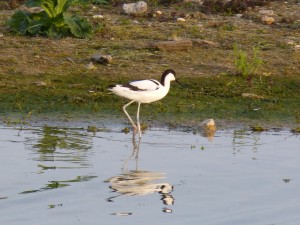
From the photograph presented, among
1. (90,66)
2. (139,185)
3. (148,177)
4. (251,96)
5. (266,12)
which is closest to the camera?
(139,185)

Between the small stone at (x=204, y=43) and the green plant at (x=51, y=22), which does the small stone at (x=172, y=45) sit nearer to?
the small stone at (x=204, y=43)

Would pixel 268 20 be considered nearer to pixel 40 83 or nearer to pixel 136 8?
pixel 136 8

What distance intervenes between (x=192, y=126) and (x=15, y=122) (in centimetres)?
230

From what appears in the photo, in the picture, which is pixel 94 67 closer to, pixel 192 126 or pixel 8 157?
pixel 192 126

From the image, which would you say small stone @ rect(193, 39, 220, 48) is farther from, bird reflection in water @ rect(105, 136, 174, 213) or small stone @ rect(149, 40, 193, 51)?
bird reflection in water @ rect(105, 136, 174, 213)

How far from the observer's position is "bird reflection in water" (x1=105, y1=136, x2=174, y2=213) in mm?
10087

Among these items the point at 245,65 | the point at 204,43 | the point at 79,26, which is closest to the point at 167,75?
the point at 245,65

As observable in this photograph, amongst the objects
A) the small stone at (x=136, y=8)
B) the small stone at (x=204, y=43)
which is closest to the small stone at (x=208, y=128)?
the small stone at (x=204, y=43)

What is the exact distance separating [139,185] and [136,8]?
338 inches

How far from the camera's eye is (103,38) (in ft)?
56.4

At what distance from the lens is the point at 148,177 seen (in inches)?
426

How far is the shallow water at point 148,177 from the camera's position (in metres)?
9.24

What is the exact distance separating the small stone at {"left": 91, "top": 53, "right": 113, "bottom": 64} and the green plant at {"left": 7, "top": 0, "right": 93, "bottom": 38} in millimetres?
1058

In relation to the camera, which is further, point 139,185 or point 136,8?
point 136,8
